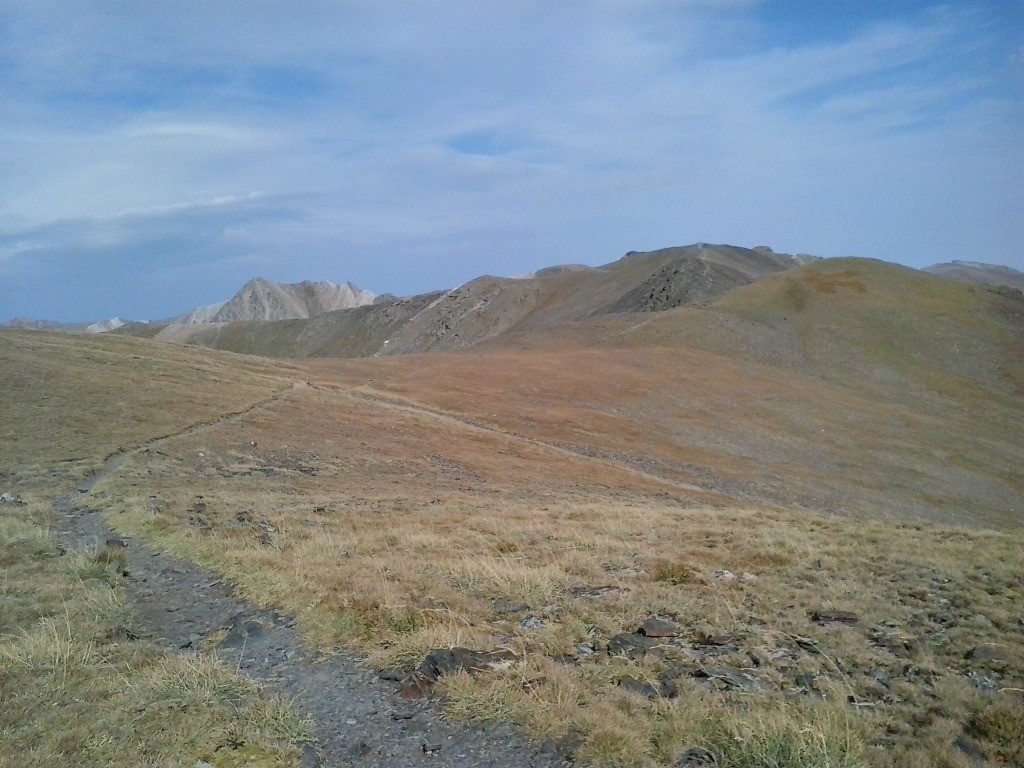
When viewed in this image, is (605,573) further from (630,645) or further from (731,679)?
(731,679)

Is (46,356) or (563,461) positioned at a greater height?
(46,356)

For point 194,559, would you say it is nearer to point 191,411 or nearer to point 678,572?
point 678,572

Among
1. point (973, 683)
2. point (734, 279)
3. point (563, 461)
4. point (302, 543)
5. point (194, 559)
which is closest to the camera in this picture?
point (973, 683)

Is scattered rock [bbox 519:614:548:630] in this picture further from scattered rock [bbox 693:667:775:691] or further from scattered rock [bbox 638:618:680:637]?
scattered rock [bbox 693:667:775:691]

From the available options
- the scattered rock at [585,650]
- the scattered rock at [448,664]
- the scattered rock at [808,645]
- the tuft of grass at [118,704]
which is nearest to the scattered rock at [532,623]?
the scattered rock at [585,650]

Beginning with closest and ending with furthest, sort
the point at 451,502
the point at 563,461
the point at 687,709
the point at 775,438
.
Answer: the point at 687,709 → the point at 451,502 → the point at 563,461 → the point at 775,438

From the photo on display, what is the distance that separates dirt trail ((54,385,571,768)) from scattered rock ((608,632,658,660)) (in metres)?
2.12

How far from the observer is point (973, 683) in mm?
7047

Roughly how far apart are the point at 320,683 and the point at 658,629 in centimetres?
409

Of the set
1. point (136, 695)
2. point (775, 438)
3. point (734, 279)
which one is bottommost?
point (775, 438)

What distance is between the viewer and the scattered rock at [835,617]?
8938 mm

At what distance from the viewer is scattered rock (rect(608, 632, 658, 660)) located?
25.6 ft

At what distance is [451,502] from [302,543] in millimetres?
8930

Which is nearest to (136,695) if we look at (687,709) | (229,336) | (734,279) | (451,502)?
(687,709)
